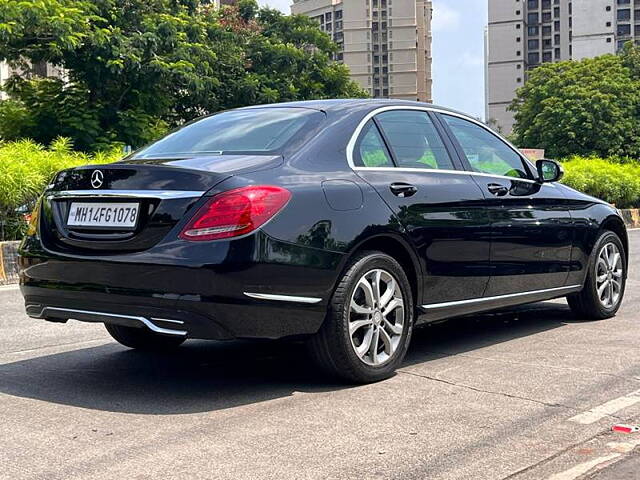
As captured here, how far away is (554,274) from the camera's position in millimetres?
6473

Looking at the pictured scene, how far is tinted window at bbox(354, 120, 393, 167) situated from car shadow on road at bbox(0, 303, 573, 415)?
46.4 inches

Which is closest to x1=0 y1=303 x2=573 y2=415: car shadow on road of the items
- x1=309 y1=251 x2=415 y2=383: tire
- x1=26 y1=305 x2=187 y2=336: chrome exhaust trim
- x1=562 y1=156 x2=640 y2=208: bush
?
x1=309 y1=251 x2=415 y2=383: tire

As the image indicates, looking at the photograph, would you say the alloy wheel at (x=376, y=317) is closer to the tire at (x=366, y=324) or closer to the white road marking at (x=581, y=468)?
the tire at (x=366, y=324)

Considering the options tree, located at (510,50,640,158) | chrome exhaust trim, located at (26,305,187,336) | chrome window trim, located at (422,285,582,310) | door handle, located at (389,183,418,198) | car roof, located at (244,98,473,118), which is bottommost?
chrome window trim, located at (422,285,582,310)

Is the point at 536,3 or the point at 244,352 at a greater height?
the point at 536,3

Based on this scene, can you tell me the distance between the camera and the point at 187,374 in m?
5.18

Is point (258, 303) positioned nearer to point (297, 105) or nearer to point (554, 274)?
point (297, 105)

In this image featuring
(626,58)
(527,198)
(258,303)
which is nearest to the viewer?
(258,303)

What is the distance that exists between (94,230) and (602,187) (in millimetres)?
25410

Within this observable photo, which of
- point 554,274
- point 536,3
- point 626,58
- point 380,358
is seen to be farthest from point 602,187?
point 536,3

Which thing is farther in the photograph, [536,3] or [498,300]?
[536,3]

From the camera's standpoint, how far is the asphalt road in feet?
11.4

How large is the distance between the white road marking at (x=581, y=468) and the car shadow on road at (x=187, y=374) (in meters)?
1.58

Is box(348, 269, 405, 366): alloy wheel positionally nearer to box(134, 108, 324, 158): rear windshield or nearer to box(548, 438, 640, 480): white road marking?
box(134, 108, 324, 158): rear windshield
